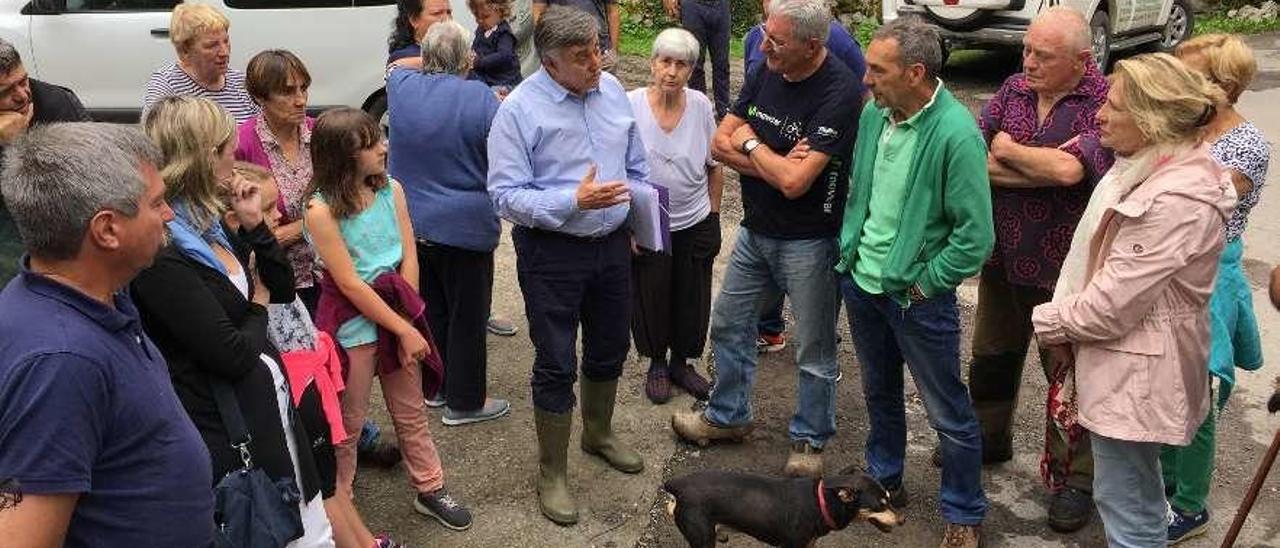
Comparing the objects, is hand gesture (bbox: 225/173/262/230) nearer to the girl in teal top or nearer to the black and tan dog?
the girl in teal top

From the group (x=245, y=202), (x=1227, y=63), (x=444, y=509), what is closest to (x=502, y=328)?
(x=444, y=509)

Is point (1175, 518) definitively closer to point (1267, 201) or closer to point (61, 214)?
point (61, 214)

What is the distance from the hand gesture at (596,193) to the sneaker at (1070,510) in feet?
6.14

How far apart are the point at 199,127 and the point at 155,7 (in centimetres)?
563

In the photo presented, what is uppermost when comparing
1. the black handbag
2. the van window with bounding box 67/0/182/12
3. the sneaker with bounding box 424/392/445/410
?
the black handbag

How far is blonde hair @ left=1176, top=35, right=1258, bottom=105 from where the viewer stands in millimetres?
3344

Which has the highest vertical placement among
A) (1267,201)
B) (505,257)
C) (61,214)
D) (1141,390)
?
(61,214)

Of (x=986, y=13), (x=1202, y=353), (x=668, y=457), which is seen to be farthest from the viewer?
(x=986, y=13)

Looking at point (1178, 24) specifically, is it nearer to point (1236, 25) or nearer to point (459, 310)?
point (1236, 25)

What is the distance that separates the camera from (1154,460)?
2.92m

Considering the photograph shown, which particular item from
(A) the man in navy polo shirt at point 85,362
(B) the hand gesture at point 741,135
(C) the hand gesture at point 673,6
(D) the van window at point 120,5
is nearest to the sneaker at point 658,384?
(B) the hand gesture at point 741,135

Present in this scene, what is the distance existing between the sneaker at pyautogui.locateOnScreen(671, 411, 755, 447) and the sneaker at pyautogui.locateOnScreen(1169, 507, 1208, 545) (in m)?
1.52

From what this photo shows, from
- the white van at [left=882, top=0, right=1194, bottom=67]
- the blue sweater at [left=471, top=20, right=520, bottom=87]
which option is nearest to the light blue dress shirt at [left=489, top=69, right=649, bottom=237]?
the blue sweater at [left=471, top=20, right=520, bottom=87]

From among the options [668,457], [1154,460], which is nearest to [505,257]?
[668,457]
